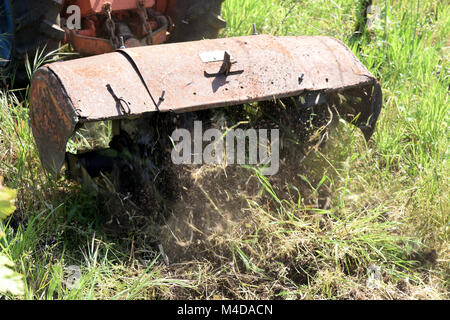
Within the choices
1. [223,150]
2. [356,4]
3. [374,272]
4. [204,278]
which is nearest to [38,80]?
[223,150]

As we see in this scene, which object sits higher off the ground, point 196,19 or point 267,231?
point 196,19

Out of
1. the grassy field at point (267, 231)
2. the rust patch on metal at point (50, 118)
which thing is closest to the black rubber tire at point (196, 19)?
the grassy field at point (267, 231)

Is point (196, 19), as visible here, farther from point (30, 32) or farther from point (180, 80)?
point (180, 80)

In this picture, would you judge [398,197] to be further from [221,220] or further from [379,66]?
[379,66]

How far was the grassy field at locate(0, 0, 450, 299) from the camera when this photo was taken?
9.45 feet

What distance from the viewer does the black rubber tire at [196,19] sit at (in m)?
4.27

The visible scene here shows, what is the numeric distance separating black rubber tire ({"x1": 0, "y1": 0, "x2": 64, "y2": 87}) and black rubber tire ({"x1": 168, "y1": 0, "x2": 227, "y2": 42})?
881 mm

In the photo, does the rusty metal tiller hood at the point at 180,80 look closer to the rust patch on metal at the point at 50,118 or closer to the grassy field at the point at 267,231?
the rust patch on metal at the point at 50,118

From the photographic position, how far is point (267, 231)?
306 cm

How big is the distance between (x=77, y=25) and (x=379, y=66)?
2.01 m

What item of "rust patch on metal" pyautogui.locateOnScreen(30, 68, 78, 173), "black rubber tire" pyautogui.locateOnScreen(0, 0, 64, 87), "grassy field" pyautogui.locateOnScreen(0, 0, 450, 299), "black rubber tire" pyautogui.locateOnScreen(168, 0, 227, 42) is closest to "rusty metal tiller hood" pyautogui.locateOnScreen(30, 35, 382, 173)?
"rust patch on metal" pyautogui.locateOnScreen(30, 68, 78, 173)

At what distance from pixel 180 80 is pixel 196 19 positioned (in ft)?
5.22

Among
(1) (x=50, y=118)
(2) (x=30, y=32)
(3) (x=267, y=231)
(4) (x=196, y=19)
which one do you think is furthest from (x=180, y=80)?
(4) (x=196, y=19)

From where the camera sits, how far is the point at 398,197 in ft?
11.0
